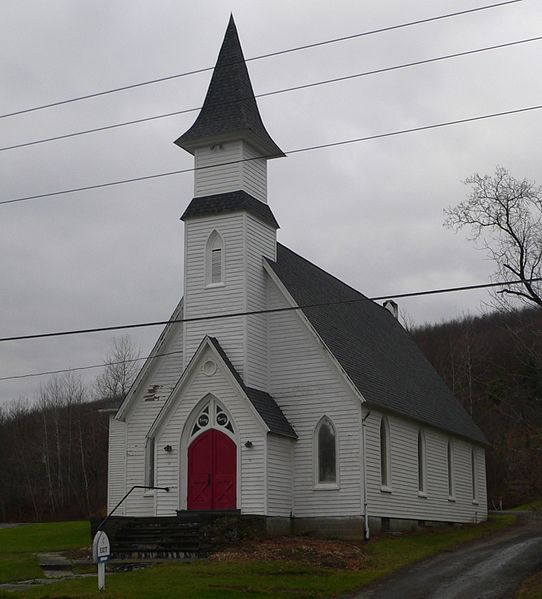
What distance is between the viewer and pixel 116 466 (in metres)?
34.2

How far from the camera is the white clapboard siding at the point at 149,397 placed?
3197 centimetres

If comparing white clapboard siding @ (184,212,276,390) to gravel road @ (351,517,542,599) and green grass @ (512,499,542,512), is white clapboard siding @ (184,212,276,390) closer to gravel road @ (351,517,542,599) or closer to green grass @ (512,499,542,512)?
gravel road @ (351,517,542,599)

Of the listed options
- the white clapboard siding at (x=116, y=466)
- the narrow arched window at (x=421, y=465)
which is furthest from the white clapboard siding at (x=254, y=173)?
the narrow arched window at (x=421, y=465)

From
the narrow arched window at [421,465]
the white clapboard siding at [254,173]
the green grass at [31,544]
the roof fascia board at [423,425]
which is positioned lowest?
the green grass at [31,544]

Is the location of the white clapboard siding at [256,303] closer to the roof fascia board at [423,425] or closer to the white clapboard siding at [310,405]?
the white clapboard siding at [310,405]

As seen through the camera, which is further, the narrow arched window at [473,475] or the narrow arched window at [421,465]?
the narrow arched window at [473,475]

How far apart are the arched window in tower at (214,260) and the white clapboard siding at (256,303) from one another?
93 centimetres

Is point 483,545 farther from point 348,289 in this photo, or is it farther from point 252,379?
point 348,289

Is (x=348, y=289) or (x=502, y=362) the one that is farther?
(x=502, y=362)

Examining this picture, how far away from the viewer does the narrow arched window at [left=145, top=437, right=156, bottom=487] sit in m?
31.8

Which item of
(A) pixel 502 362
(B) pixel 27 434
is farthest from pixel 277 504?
(B) pixel 27 434

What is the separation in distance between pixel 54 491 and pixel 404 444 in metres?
53.0

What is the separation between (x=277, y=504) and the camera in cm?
2756

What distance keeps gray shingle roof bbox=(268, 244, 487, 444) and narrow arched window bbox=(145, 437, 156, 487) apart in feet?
23.7
